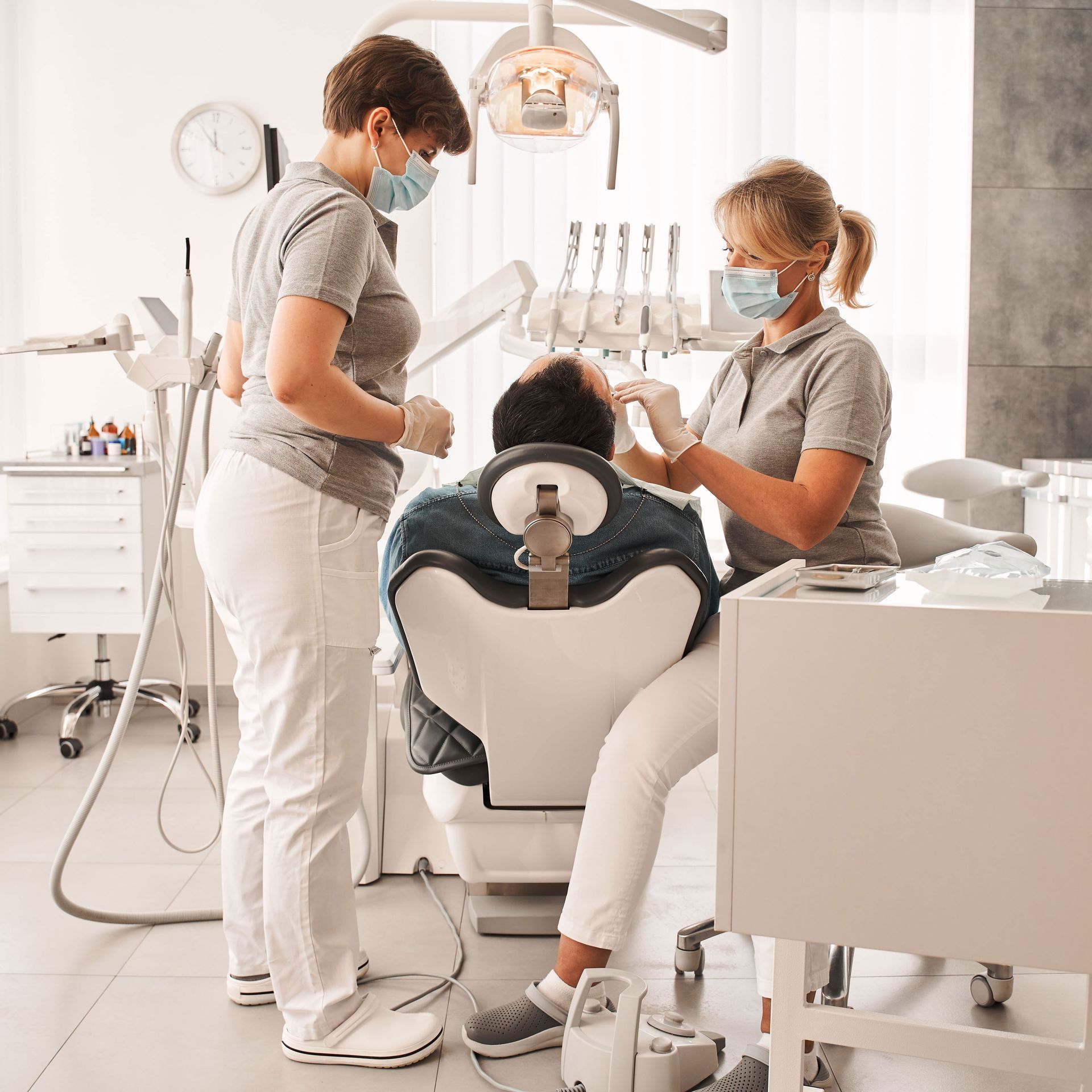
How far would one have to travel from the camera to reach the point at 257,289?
140 centimetres

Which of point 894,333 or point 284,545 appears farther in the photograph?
point 894,333

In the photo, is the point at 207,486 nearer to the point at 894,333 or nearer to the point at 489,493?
the point at 489,493

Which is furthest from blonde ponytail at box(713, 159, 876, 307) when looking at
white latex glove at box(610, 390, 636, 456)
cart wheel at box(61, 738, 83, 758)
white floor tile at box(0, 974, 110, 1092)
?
cart wheel at box(61, 738, 83, 758)

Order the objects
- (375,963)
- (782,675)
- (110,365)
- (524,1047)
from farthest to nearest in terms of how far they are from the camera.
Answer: (110,365) → (375,963) → (524,1047) → (782,675)

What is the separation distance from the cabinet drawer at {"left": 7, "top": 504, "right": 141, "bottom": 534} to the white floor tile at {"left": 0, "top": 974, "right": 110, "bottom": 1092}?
1673 mm

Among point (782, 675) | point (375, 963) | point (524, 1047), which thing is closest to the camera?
point (782, 675)

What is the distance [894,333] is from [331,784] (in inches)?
119

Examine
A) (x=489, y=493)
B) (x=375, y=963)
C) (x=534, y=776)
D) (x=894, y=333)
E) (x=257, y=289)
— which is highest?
(x=894, y=333)

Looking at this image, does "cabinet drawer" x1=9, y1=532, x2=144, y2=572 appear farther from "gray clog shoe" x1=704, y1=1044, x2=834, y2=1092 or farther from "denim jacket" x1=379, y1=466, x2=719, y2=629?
"gray clog shoe" x1=704, y1=1044, x2=834, y2=1092

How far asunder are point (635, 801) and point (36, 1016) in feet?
3.35

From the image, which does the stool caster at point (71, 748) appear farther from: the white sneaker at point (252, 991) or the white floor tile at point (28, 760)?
the white sneaker at point (252, 991)

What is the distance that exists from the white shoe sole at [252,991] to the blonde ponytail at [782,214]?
52.9 inches

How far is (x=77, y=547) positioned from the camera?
3.19m

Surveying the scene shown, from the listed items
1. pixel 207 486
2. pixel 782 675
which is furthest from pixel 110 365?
pixel 782 675
